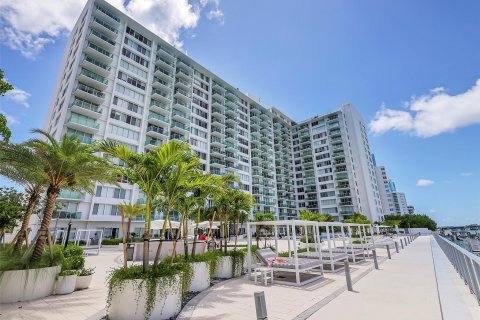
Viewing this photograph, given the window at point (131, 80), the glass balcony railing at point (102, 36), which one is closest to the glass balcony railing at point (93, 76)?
the window at point (131, 80)

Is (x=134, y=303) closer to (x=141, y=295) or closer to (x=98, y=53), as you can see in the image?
(x=141, y=295)

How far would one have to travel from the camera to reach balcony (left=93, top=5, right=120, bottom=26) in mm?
40875

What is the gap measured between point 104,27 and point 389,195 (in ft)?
512

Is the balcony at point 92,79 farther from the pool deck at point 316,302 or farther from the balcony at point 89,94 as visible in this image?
the pool deck at point 316,302

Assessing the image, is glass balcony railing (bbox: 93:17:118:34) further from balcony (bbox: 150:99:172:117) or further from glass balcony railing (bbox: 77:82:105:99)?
balcony (bbox: 150:99:172:117)

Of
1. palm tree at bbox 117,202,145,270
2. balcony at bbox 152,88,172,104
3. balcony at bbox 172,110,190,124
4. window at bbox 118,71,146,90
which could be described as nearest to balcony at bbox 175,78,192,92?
balcony at bbox 152,88,172,104

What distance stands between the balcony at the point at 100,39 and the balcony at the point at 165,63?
28.4 feet

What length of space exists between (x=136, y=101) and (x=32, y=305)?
39960mm

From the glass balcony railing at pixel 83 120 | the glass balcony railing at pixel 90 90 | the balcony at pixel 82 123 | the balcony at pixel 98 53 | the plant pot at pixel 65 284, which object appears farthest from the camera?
the balcony at pixel 98 53

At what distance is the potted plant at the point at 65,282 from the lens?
8.68 metres

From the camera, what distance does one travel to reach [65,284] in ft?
28.8

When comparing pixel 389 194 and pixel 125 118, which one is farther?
pixel 389 194

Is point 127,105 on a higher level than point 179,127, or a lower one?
higher

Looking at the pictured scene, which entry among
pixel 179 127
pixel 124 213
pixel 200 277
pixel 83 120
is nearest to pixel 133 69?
pixel 179 127
